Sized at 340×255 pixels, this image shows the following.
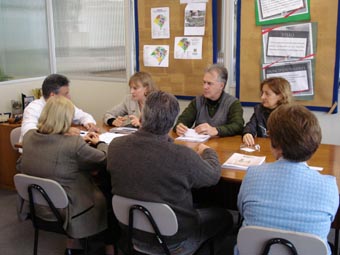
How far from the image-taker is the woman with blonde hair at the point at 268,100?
2836 millimetres

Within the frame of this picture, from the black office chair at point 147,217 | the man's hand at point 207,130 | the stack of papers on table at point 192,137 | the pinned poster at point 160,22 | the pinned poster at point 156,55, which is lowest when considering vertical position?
the black office chair at point 147,217

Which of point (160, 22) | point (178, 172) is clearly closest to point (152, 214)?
point (178, 172)

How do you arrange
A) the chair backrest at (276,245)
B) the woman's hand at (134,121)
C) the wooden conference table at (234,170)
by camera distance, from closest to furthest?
the chair backrest at (276,245)
the wooden conference table at (234,170)
the woman's hand at (134,121)

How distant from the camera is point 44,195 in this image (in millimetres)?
2148

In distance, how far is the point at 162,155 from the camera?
180 centimetres

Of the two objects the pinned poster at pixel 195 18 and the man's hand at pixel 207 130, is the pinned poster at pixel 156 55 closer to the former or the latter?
the pinned poster at pixel 195 18

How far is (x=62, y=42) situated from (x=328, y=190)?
402 centimetres

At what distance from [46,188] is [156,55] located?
230cm

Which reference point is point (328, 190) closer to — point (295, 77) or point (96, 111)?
point (295, 77)

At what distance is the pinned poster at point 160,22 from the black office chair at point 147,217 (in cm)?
246

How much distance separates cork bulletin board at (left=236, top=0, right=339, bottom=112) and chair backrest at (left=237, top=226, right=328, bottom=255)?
2120mm

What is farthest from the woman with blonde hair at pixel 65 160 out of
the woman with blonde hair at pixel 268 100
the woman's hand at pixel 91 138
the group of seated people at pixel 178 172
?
the woman with blonde hair at pixel 268 100

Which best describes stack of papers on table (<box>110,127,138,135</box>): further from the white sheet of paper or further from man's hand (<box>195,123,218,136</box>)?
the white sheet of paper

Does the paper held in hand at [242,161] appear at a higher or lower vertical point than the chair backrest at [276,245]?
higher
